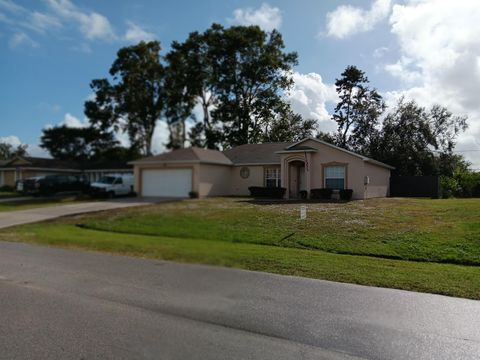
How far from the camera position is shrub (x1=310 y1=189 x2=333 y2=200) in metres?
25.9

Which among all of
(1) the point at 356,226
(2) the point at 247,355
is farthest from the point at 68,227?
(2) the point at 247,355

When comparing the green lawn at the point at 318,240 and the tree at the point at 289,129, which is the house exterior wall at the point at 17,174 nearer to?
the tree at the point at 289,129

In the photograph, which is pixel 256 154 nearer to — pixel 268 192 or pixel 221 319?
pixel 268 192

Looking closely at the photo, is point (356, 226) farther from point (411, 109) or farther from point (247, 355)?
point (411, 109)

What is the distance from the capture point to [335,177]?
26.8 m

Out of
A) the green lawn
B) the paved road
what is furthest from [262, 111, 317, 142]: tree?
the paved road

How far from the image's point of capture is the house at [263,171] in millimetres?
26562

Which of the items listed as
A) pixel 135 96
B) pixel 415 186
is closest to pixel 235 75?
pixel 135 96

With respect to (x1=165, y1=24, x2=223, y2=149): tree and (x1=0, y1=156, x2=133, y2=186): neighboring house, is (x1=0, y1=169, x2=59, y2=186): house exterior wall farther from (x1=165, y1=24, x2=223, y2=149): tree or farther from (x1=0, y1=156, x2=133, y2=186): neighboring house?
(x1=165, y1=24, x2=223, y2=149): tree

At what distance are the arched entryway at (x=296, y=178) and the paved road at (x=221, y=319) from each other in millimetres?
20268

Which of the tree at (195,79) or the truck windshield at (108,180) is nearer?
the truck windshield at (108,180)

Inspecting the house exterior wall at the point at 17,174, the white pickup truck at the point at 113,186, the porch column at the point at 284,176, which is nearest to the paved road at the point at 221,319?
the porch column at the point at 284,176

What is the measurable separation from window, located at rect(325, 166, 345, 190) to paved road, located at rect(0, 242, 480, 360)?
19.0 m

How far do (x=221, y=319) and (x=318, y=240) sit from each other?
25.8ft
